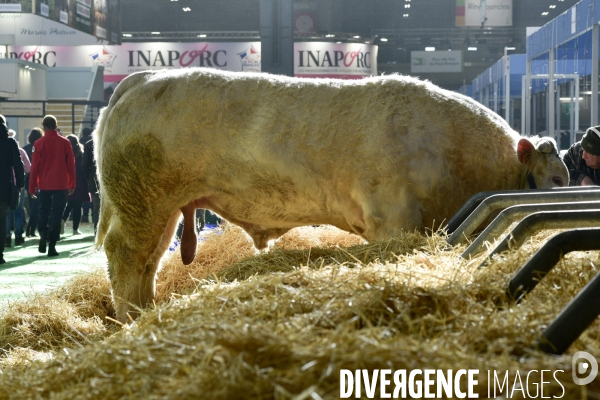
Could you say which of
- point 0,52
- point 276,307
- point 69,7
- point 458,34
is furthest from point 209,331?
point 458,34

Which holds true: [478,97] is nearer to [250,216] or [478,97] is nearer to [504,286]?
[250,216]

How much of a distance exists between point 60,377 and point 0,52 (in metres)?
27.4

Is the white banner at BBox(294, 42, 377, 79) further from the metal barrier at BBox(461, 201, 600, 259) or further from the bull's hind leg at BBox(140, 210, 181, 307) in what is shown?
the metal barrier at BBox(461, 201, 600, 259)

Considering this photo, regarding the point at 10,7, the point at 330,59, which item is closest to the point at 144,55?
the point at 330,59

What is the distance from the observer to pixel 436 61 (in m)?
34.3

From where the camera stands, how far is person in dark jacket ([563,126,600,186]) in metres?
5.91

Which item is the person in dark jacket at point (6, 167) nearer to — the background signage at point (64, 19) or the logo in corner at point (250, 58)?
the background signage at point (64, 19)

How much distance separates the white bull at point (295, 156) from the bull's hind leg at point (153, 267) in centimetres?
2

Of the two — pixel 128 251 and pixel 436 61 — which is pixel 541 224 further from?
pixel 436 61

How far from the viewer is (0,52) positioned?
2680cm

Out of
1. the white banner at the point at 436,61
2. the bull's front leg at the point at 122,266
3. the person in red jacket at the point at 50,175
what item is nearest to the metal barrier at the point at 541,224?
the bull's front leg at the point at 122,266

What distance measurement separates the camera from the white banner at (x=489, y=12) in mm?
26109

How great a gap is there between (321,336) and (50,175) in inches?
392

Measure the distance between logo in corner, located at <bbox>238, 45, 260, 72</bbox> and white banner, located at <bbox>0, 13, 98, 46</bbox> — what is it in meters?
5.38
